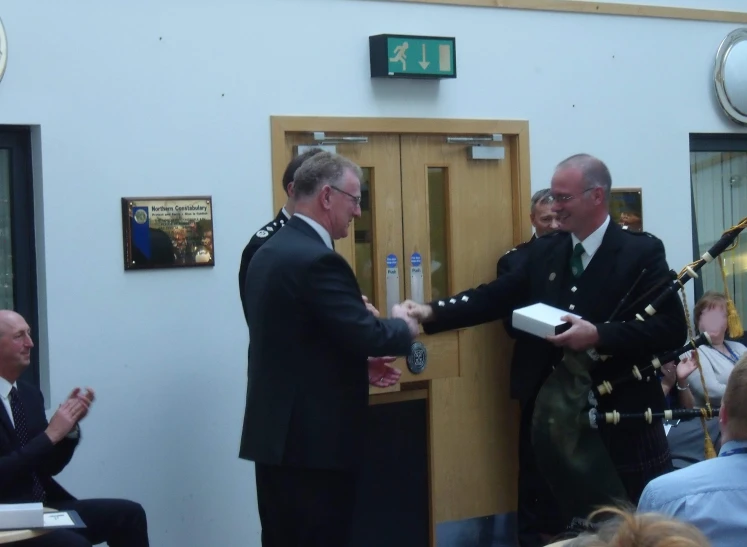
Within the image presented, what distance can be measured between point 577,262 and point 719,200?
2.88m

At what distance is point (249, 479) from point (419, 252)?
4.47 ft

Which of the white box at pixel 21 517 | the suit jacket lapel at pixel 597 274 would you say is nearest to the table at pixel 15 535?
the white box at pixel 21 517

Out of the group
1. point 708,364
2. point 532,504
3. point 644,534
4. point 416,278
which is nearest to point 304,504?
point 416,278

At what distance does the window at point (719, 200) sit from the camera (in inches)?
261

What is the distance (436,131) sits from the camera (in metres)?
5.47

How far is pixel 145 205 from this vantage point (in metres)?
4.73

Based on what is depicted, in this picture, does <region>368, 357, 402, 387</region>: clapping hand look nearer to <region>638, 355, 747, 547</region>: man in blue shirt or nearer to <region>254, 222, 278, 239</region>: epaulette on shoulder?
<region>254, 222, 278, 239</region>: epaulette on shoulder

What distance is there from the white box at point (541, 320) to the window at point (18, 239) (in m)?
2.01

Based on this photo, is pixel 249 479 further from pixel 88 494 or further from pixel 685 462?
pixel 685 462

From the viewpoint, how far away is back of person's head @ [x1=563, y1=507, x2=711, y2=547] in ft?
5.38

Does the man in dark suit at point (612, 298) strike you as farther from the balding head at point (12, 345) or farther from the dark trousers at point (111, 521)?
the balding head at point (12, 345)

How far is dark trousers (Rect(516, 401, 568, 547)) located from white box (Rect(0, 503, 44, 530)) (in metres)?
2.57

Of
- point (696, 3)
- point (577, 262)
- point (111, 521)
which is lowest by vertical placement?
point (111, 521)

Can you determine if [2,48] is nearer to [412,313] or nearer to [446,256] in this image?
[412,313]
